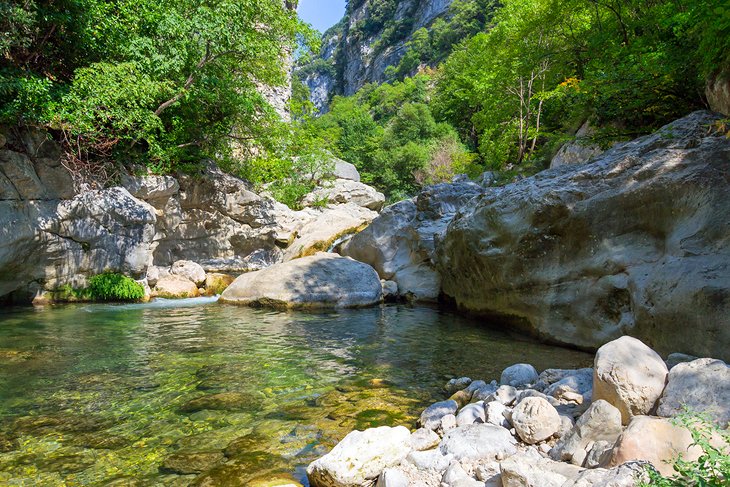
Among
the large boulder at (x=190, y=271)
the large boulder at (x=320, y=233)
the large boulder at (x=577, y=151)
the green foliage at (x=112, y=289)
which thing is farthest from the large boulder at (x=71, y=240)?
the large boulder at (x=577, y=151)

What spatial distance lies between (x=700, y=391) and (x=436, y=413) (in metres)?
2.24

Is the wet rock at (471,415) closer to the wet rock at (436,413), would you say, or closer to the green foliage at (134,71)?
the wet rock at (436,413)

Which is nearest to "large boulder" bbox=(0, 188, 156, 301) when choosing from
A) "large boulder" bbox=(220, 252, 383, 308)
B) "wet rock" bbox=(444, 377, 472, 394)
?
"large boulder" bbox=(220, 252, 383, 308)

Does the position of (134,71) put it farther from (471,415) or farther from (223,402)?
(471,415)

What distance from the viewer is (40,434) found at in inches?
167

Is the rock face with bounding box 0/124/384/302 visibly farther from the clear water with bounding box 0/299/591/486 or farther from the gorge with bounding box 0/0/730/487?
the clear water with bounding box 0/299/591/486

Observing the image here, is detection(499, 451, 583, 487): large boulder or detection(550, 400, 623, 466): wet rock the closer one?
detection(499, 451, 583, 487): large boulder

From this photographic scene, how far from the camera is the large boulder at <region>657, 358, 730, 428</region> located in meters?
3.02

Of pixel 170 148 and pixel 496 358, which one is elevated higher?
pixel 170 148

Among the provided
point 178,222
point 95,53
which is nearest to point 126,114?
point 95,53

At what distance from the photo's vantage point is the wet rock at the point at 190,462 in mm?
3684

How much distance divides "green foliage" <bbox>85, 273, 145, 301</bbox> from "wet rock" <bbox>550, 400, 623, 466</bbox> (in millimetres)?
13542

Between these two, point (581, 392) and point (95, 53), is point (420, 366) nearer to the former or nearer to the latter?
point (581, 392)

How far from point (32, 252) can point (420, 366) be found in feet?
37.8
